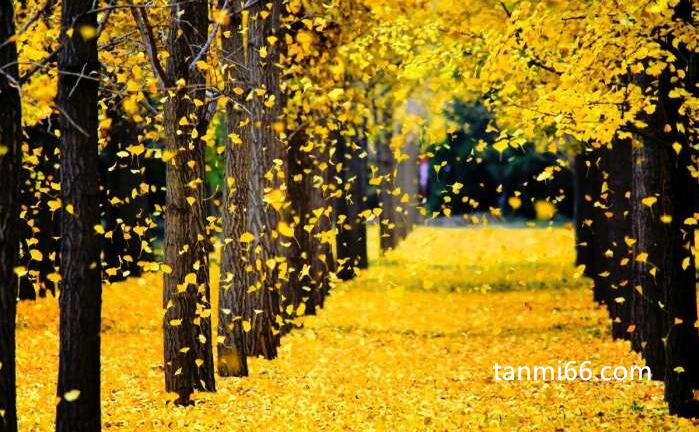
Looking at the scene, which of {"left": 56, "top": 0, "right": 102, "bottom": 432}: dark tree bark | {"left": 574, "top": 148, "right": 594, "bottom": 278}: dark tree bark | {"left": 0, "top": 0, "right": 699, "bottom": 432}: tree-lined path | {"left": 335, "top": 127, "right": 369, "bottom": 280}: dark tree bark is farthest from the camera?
{"left": 335, "top": 127, "right": 369, "bottom": 280}: dark tree bark

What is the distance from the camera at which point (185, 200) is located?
12094mm

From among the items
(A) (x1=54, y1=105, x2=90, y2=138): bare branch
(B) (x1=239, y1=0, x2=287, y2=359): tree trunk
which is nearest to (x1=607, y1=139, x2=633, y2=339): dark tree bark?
(B) (x1=239, y1=0, x2=287, y2=359): tree trunk

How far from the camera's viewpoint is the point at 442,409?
12516 mm

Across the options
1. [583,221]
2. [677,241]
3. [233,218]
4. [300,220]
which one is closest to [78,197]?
[233,218]

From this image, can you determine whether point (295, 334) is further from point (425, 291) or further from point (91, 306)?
point (91, 306)

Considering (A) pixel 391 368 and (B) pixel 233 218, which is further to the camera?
(A) pixel 391 368

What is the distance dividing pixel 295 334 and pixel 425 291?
9581 mm

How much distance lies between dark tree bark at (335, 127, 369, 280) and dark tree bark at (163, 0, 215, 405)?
51.6 feet

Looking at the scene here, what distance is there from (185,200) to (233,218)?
254 cm

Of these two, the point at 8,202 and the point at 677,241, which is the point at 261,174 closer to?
the point at 677,241

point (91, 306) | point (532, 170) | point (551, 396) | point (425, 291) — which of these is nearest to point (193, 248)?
point (91, 306)

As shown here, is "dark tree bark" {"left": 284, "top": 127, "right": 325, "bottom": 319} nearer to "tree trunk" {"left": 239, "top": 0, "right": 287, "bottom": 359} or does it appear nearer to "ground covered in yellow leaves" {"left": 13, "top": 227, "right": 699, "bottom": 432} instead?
"ground covered in yellow leaves" {"left": 13, "top": 227, "right": 699, "bottom": 432}

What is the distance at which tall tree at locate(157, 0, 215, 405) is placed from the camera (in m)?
11.9

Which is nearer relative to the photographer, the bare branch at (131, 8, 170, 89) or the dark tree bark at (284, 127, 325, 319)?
the bare branch at (131, 8, 170, 89)
